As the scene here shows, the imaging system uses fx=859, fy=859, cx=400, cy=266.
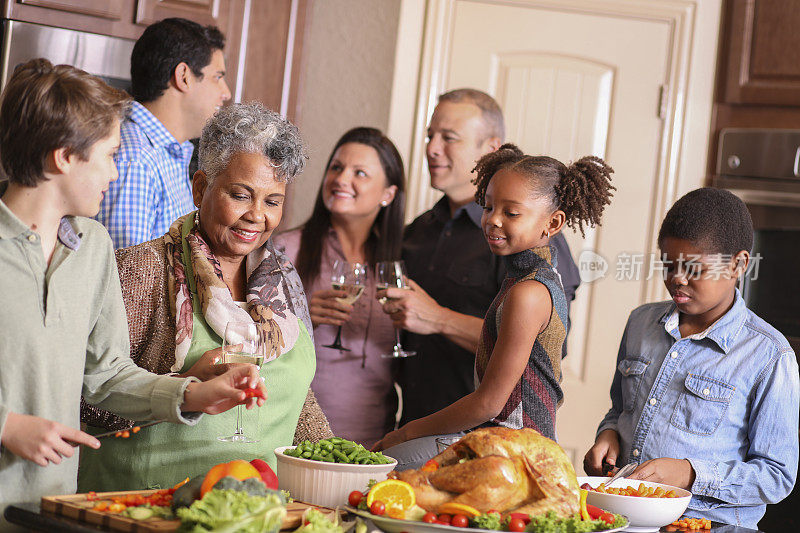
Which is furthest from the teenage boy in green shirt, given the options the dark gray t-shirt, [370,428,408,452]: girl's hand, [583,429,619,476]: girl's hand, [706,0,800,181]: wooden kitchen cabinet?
[706,0,800,181]: wooden kitchen cabinet

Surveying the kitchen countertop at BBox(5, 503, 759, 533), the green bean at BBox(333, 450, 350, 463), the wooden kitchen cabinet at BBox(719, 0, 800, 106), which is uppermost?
the wooden kitchen cabinet at BBox(719, 0, 800, 106)

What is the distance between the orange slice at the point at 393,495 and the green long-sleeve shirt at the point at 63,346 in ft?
1.35

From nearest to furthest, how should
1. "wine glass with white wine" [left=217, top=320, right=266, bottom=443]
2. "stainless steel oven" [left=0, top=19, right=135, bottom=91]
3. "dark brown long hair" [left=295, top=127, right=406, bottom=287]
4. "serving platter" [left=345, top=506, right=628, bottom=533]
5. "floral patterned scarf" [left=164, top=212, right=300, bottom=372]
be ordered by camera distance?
"serving platter" [left=345, top=506, right=628, bottom=533] < "wine glass with white wine" [left=217, top=320, right=266, bottom=443] < "floral patterned scarf" [left=164, top=212, right=300, bottom=372] < "dark brown long hair" [left=295, top=127, right=406, bottom=287] < "stainless steel oven" [left=0, top=19, right=135, bottom=91]

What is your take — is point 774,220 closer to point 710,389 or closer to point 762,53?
point 762,53

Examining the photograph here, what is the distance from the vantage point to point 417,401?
2.58 meters

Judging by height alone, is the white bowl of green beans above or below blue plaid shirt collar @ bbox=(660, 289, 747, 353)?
below

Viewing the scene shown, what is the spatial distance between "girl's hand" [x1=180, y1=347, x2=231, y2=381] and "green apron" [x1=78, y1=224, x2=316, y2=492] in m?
0.04

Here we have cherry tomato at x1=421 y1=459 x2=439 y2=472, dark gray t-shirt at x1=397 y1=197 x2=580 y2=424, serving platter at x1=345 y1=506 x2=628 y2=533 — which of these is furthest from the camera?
dark gray t-shirt at x1=397 y1=197 x2=580 y2=424

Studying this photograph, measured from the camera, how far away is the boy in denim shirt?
1.70m

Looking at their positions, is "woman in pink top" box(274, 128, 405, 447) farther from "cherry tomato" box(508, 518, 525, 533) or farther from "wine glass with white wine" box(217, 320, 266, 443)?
"cherry tomato" box(508, 518, 525, 533)

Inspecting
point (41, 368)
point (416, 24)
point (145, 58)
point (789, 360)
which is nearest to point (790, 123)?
point (416, 24)

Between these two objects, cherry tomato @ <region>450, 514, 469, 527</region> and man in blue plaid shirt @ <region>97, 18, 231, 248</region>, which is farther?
man in blue plaid shirt @ <region>97, 18, 231, 248</region>

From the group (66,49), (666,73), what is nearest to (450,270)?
(66,49)

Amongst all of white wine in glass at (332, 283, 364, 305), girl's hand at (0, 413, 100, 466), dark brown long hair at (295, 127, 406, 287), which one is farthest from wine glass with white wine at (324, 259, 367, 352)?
girl's hand at (0, 413, 100, 466)
